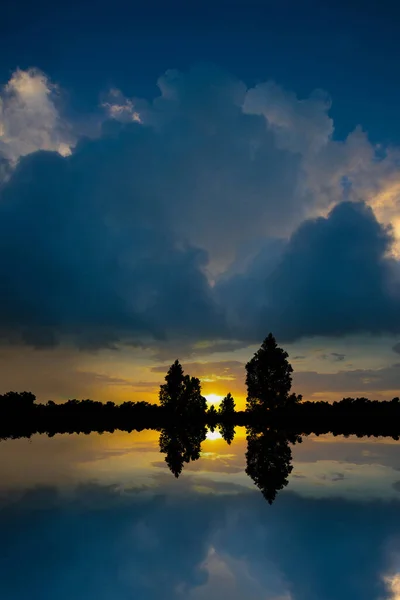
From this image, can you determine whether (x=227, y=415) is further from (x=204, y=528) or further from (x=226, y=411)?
(x=204, y=528)

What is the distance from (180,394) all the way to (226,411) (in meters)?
20.9

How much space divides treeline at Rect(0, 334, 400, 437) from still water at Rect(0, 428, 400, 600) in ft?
148

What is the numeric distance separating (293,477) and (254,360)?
60.8 metres

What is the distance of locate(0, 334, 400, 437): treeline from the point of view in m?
89.0

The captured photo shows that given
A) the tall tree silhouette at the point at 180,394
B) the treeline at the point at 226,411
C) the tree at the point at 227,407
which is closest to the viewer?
the treeline at the point at 226,411

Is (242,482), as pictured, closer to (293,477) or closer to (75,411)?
(293,477)

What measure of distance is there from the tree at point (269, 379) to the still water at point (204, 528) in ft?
175

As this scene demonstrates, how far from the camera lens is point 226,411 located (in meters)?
120

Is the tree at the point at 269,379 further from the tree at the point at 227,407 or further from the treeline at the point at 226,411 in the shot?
the tree at the point at 227,407

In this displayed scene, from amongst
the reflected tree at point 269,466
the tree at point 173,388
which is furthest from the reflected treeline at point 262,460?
the tree at point 173,388

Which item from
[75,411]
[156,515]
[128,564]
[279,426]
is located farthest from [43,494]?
[75,411]

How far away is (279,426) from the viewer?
291 feet

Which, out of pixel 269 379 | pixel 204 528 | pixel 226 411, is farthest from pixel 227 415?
pixel 204 528

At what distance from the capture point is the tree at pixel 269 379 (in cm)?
8950
